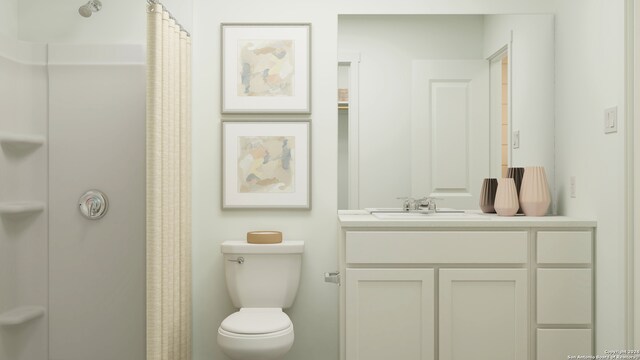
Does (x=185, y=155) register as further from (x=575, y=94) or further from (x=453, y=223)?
(x=575, y=94)

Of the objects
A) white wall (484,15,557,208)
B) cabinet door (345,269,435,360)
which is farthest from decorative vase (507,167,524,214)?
cabinet door (345,269,435,360)

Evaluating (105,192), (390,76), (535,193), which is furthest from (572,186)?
(105,192)

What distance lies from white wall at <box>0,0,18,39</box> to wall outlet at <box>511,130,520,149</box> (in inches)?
105

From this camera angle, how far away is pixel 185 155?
2.61 meters

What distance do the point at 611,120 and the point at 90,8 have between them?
96.1 inches

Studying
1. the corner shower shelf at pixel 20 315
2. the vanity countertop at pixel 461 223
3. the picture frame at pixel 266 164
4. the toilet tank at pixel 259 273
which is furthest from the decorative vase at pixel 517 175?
the corner shower shelf at pixel 20 315

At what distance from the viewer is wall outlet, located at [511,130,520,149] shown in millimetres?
2771

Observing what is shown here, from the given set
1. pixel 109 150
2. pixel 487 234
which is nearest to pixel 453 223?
pixel 487 234

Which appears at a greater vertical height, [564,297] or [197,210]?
[197,210]

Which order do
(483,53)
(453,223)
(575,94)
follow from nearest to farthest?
(453,223)
(575,94)
(483,53)

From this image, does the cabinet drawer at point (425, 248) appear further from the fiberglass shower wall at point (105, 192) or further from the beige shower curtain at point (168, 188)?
the fiberglass shower wall at point (105, 192)

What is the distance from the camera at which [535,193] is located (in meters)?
2.60

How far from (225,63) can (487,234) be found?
1581 millimetres

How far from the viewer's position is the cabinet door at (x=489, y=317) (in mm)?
2318
